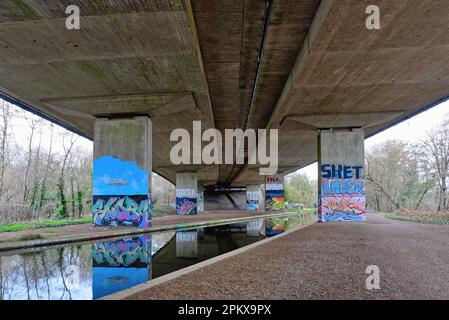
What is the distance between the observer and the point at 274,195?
161ft

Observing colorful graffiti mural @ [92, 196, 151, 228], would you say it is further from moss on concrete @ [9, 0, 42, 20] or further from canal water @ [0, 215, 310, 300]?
moss on concrete @ [9, 0, 42, 20]

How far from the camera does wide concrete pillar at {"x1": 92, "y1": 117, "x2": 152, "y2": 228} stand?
16484mm

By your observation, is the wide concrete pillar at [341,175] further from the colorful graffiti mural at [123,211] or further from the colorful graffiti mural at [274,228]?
the colorful graffiti mural at [123,211]

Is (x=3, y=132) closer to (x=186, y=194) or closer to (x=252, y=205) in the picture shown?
(x=186, y=194)

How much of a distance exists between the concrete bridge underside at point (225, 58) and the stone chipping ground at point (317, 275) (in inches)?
241

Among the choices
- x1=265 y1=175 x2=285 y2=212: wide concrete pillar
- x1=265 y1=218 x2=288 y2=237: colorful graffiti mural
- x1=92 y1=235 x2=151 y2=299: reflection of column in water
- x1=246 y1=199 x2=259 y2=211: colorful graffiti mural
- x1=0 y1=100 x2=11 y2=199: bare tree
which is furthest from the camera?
x1=246 y1=199 x2=259 y2=211: colorful graffiti mural

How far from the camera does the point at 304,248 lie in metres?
9.73

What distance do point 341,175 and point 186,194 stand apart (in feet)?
76.7

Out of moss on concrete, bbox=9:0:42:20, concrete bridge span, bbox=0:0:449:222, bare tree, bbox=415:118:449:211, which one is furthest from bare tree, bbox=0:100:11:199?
bare tree, bbox=415:118:449:211

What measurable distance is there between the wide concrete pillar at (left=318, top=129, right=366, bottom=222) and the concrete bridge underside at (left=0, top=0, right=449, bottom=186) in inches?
89.2

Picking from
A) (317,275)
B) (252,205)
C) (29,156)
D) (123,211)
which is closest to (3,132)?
(29,156)
